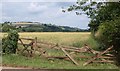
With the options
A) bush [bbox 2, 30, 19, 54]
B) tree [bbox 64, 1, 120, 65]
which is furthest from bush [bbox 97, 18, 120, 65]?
bush [bbox 2, 30, 19, 54]

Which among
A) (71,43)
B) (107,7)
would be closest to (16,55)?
(107,7)

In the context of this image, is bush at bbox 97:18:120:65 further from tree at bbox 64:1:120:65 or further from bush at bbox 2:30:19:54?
bush at bbox 2:30:19:54

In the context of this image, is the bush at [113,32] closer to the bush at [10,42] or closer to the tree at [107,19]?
the tree at [107,19]

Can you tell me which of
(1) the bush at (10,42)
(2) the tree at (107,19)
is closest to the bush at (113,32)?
(2) the tree at (107,19)

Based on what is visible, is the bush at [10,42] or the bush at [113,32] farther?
the bush at [10,42]

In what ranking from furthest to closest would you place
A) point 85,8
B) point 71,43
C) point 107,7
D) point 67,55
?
point 71,43 → point 85,8 → point 107,7 → point 67,55

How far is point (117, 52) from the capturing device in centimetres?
2692

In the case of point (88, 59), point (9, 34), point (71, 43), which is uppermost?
point (9, 34)

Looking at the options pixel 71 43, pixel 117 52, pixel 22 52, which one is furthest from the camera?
pixel 71 43

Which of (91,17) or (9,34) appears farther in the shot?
(91,17)

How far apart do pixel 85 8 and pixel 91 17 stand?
3.74 feet

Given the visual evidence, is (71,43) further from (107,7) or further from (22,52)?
(22,52)

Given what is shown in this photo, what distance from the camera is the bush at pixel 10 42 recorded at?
82.0 ft

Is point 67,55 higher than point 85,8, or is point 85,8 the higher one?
point 85,8
